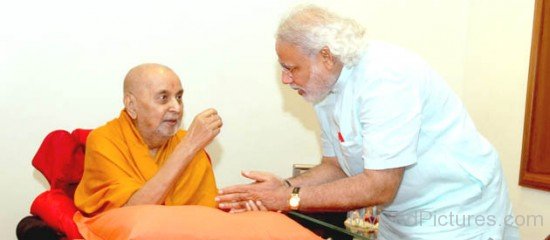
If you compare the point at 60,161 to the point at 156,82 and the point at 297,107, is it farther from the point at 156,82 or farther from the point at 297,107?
the point at 297,107

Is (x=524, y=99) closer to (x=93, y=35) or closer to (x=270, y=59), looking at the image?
(x=270, y=59)

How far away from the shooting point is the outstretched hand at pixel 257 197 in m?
1.72

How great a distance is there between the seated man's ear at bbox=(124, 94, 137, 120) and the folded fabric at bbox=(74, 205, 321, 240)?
0.54m

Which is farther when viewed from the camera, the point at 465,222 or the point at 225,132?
the point at 225,132

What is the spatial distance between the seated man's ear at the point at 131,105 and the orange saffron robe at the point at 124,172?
0.02 m

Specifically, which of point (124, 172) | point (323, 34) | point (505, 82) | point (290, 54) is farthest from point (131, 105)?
point (505, 82)

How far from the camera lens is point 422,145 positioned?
1704 millimetres

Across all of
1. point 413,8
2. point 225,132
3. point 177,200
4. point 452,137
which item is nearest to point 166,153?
point 177,200

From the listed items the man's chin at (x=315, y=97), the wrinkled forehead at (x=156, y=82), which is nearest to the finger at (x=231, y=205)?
the man's chin at (x=315, y=97)

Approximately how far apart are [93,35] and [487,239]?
1782mm

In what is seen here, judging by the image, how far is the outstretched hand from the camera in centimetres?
172

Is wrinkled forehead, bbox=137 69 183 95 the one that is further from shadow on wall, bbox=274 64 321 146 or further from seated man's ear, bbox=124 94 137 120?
shadow on wall, bbox=274 64 321 146

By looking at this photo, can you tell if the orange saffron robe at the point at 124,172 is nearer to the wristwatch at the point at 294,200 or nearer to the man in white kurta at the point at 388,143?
the man in white kurta at the point at 388,143

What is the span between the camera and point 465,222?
1.73 meters
